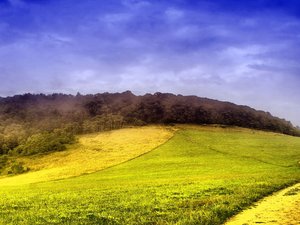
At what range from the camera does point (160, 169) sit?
64750 millimetres

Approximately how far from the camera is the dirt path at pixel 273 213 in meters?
20.6

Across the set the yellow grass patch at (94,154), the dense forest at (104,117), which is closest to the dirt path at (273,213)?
the yellow grass patch at (94,154)

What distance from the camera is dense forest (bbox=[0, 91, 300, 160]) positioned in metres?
100

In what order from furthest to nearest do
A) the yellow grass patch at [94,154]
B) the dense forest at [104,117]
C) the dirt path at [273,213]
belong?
the dense forest at [104,117] < the yellow grass patch at [94,154] < the dirt path at [273,213]

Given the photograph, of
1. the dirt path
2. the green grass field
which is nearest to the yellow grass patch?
the green grass field

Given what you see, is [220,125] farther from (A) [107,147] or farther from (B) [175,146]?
(A) [107,147]

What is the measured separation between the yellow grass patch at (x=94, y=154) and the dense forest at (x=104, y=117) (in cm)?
486

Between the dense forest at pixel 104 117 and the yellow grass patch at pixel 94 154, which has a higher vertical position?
the dense forest at pixel 104 117

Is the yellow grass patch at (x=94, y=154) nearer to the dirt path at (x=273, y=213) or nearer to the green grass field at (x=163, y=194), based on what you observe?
the green grass field at (x=163, y=194)

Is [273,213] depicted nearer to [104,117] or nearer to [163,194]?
[163,194]

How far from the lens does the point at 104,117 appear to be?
10975 cm

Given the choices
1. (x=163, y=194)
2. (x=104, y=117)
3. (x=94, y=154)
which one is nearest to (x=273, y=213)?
(x=163, y=194)

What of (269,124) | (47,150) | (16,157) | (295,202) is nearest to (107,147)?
(47,150)

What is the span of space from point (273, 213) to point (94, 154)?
6319cm
